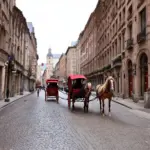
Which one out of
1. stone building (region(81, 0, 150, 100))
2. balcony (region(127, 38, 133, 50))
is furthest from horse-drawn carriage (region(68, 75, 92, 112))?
balcony (region(127, 38, 133, 50))

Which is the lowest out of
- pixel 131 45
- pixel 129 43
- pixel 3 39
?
pixel 131 45

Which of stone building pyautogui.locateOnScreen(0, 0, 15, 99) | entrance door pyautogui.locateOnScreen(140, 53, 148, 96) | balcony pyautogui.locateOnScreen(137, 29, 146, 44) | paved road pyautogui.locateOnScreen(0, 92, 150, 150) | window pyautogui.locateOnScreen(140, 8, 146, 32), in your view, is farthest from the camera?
stone building pyautogui.locateOnScreen(0, 0, 15, 99)

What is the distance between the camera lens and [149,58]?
20.0 metres

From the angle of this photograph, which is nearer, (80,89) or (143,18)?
(80,89)

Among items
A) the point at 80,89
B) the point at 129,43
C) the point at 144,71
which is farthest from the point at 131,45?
the point at 80,89

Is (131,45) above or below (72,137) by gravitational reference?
above

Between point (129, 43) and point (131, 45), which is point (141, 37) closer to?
point (131, 45)

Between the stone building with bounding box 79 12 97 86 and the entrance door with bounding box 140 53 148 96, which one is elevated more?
the stone building with bounding box 79 12 97 86

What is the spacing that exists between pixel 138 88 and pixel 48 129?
16.9 m

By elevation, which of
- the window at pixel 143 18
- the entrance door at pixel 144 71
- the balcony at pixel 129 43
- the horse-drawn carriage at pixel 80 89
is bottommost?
the horse-drawn carriage at pixel 80 89

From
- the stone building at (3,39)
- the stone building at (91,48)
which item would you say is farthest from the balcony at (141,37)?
the stone building at (91,48)

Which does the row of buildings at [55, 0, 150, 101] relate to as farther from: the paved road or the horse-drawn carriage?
the paved road

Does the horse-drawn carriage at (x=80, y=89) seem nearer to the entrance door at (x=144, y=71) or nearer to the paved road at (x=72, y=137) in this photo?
the paved road at (x=72, y=137)

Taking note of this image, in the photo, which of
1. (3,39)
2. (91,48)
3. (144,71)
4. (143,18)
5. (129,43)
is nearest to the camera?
(144,71)
